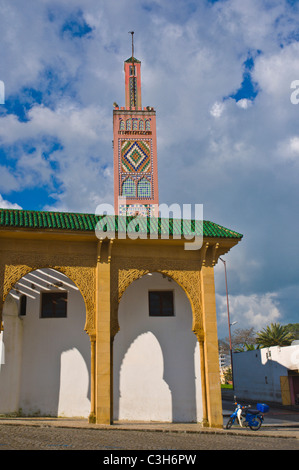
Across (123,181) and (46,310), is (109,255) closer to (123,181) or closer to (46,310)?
(46,310)

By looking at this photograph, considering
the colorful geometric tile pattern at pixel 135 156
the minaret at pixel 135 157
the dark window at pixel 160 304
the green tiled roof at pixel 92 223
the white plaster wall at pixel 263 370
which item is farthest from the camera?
the white plaster wall at pixel 263 370

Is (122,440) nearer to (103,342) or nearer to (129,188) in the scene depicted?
(103,342)

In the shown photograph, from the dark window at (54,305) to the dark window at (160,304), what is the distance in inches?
114

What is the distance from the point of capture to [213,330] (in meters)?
12.6

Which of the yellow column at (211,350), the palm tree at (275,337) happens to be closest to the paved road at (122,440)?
the yellow column at (211,350)

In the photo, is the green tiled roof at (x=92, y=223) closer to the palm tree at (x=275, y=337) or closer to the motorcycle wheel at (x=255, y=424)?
the motorcycle wheel at (x=255, y=424)

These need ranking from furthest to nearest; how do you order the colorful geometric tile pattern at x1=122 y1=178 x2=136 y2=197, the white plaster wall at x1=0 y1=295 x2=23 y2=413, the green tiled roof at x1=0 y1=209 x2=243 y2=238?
the colorful geometric tile pattern at x1=122 y1=178 x2=136 y2=197 → the white plaster wall at x1=0 y1=295 x2=23 y2=413 → the green tiled roof at x1=0 y1=209 x2=243 y2=238

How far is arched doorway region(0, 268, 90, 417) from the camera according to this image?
533 inches

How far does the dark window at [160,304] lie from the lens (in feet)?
47.6

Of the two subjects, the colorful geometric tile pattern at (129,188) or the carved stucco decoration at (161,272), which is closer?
the carved stucco decoration at (161,272)

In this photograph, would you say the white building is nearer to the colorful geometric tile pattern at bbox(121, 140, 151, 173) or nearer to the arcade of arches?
the arcade of arches

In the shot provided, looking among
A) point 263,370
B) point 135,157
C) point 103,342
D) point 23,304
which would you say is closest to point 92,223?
point 103,342

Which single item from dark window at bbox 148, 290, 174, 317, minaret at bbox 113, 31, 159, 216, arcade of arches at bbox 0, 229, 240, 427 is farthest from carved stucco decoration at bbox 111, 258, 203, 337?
minaret at bbox 113, 31, 159, 216

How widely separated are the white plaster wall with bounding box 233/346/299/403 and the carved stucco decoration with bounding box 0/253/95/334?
1430 centimetres
